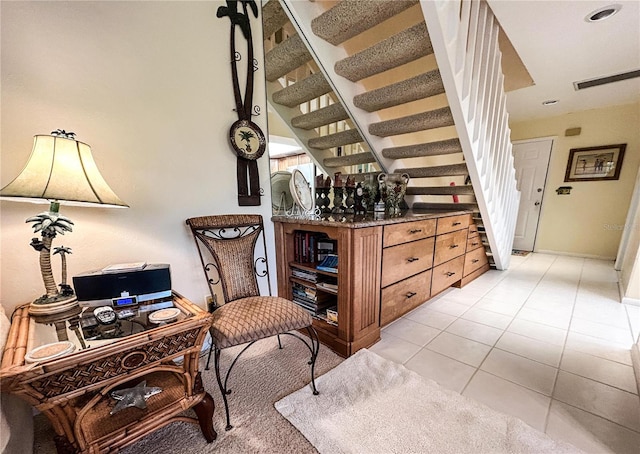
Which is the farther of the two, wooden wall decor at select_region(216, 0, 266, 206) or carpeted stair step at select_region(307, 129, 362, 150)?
carpeted stair step at select_region(307, 129, 362, 150)

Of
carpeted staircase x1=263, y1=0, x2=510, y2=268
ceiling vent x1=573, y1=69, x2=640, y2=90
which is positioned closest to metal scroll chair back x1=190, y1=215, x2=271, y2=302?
carpeted staircase x1=263, y1=0, x2=510, y2=268

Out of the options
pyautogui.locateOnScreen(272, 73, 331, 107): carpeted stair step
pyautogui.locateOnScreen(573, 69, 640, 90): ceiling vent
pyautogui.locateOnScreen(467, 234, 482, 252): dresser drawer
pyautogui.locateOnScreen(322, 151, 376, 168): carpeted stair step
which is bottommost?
Answer: pyautogui.locateOnScreen(467, 234, 482, 252): dresser drawer

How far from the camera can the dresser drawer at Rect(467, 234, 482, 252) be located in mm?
2769

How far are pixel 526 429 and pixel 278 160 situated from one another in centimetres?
504

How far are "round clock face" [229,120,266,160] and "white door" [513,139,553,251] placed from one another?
4.93 metres

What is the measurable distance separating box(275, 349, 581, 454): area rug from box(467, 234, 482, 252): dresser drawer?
6.22ft

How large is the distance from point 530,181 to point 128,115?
225 inches

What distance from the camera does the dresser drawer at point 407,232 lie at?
1.63 m

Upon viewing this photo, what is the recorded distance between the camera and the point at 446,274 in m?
2.43

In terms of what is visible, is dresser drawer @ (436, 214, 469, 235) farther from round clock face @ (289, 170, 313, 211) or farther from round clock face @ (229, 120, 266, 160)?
round clock face @ (229, 120, 266, 160)

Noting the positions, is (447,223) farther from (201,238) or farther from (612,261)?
(612,261)

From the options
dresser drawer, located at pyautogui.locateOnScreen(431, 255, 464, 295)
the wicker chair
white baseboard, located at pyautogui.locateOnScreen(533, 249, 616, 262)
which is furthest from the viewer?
white baseboard, located at pyautogui.locateOnScreen(533, 249, 616, 262)

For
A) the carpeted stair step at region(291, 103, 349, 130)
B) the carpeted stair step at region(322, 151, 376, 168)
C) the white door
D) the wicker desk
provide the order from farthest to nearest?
the white door
the carpeted stair step at region(322, 151, 376, 168)
the carpeted stair step at region(291, 103, 349, 130)
the wicker desk

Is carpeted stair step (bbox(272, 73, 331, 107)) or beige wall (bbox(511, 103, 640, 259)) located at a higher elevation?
carpeted stair step (bbox(272, 73, 331, 107))
